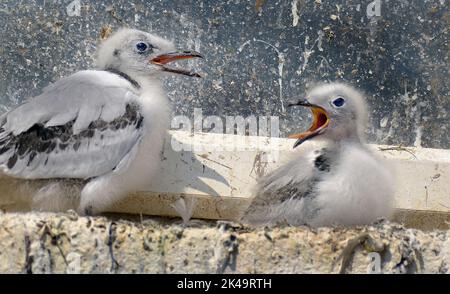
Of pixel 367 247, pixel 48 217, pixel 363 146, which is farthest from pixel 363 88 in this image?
pixel 48 217

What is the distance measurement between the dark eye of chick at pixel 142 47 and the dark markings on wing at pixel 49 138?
307 millimetres

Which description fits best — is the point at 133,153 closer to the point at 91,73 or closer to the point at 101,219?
the point at 91,73

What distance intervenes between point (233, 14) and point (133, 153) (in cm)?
65

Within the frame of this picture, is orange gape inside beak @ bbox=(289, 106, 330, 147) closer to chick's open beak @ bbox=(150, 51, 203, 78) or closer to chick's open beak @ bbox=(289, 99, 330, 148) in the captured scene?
chick's open beak @ bbox=(289, 99, 330, 148)

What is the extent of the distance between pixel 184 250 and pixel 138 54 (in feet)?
2.98

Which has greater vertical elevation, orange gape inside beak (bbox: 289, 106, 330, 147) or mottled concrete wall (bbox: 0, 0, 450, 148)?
mottled concrete wall (bbox: 0, 0, 450, 148)

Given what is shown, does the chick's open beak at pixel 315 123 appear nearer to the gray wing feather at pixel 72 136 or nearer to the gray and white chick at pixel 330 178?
the gray and white chick at pixel 330 178

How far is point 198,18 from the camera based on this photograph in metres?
3.01

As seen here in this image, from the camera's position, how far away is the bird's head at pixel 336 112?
2.70 meters

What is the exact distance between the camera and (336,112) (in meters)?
2.71

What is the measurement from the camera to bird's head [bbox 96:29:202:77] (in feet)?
9.32

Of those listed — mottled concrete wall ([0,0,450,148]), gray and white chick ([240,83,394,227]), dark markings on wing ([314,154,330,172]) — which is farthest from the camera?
mottled concrete wall ([0,0,450,148])

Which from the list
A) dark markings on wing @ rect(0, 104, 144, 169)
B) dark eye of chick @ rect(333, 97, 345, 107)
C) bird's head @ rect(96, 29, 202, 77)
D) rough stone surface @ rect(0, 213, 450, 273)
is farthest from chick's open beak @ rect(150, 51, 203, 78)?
rough stone surface @ rect(0, 213, 450, 273)

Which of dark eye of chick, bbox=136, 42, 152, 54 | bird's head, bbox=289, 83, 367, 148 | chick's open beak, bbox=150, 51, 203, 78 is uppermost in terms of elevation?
dark eye of chick, bbox=136, 42, 152, 54
